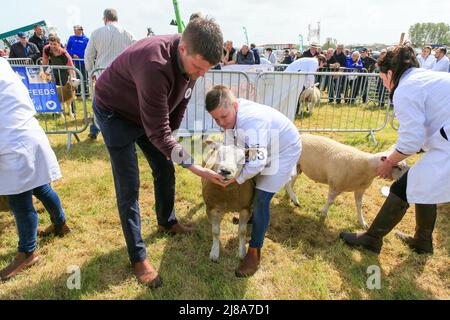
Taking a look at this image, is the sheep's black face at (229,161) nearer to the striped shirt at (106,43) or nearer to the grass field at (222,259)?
the grass field at (222,259)

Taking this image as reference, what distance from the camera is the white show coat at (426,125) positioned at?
263 cm

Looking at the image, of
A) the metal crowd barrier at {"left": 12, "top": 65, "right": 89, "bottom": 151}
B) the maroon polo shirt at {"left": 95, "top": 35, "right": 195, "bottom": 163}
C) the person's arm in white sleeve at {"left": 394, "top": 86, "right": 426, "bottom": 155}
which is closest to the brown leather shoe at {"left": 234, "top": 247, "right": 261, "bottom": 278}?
the maroon polo shirt at {"left": 95, "top": 35, "right": 195, "bottom": 163}

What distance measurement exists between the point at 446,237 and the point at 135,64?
404 cm

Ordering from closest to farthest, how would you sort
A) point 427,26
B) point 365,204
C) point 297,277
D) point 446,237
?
point 297,277 < point 446,237 < point 365,204 < point 427,26

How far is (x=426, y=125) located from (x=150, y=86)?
239 cm

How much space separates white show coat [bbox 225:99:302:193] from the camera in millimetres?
2586

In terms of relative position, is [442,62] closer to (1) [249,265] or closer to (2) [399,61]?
(2) [399,61]

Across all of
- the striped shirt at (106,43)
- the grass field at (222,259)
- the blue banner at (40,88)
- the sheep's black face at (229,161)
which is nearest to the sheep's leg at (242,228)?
the grass field at (222,259)

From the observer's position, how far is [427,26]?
122 m

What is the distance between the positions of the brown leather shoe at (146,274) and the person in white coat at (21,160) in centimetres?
104

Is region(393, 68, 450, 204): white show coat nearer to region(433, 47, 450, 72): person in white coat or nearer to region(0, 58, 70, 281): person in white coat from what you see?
region(0, 58, 70, 281): person in white coat

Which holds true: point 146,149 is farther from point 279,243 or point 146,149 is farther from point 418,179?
point 418,179

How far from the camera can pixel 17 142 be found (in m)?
2.62

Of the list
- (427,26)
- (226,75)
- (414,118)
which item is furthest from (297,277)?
(427,26)
